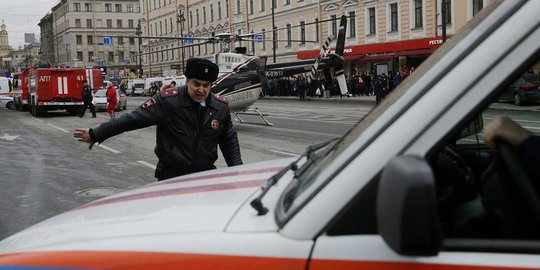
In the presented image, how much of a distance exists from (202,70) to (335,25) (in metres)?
45.3

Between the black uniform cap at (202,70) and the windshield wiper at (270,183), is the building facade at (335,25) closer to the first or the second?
the black uniform cap at (202,70)

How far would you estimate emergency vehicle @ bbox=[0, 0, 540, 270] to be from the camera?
4.62 feet

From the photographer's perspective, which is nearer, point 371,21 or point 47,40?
point 371,21

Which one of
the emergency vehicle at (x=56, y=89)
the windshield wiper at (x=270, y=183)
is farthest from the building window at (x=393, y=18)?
the windshield wiper at (x=270, y=183)

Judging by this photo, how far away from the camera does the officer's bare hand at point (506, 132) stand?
5.59ft

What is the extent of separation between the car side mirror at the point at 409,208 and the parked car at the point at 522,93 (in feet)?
1.78

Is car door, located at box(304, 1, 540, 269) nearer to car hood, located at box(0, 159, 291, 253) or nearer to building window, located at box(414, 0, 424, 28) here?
car hood, located at box(0, 159, 291, 253)

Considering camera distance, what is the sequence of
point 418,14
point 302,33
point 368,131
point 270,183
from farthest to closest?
point 302,33, point 418,14, point 270,183, point 368,131

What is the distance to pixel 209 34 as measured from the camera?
7081 centimetres

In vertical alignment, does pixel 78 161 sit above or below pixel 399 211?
below

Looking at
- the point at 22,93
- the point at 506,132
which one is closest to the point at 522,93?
the point at 506,132

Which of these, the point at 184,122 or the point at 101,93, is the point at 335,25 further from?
the point at 184,122

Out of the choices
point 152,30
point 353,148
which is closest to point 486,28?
point 353,148

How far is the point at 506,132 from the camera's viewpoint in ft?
5.71
